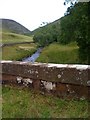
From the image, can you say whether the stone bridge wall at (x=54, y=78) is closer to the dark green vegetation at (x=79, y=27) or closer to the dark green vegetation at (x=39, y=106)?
the dark green vegetation at (x=39, y=106)

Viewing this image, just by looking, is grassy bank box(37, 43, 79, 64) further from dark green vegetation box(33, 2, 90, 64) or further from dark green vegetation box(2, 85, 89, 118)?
dark green vegetation box(2, 85, 89, 118)

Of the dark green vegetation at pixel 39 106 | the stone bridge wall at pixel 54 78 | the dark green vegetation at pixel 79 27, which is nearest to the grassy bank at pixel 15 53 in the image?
the dark green vegetation at pixel 79 27

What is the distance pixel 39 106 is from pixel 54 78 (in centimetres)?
74

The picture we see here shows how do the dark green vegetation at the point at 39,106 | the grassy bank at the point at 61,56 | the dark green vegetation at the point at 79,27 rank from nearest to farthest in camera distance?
the dark green vegetation at the point at 39,106
the dark green vegetation at the point at 79,27
the grassy bank at the point at 61,56

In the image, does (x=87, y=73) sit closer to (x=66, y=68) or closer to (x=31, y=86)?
(x=66, y=68)

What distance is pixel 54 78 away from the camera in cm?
565

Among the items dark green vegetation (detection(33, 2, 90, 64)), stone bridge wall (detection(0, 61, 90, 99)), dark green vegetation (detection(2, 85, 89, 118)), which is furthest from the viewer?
dark green vegetation (detection(33, 2, 90, 64))

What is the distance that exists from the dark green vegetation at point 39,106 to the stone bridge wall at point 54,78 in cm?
17

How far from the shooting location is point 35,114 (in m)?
4.89

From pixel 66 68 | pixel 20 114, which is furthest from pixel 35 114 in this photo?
pixel 66 68

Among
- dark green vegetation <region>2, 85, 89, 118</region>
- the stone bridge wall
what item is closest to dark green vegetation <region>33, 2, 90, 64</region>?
the stone bridge wall

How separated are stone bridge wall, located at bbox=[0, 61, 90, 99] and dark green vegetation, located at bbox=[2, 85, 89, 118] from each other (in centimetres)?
17

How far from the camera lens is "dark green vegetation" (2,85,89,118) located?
15.9 ft

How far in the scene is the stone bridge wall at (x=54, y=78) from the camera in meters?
5.25
